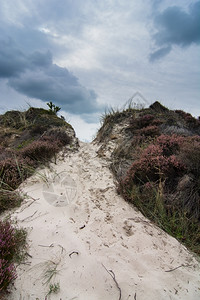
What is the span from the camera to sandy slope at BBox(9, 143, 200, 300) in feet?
8.00

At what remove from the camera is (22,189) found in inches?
193

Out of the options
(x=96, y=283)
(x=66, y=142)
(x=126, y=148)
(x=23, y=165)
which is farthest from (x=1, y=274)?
(x=66, y=142)

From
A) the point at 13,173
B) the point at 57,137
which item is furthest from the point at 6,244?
the point at 57,137

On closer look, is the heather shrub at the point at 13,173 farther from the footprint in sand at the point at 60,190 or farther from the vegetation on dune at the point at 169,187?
the vegetation on dune at the point at 169,187

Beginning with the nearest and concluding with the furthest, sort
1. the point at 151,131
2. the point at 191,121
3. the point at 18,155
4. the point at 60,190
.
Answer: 1. the point at 60,190
2. the point at 18,155
3. the point at 151,131
4. the point at 191,121

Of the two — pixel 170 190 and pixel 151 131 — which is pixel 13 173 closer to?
pixel 170 190

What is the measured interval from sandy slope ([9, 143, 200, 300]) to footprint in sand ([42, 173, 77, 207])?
28 mm

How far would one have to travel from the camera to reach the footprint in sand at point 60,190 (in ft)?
14.9

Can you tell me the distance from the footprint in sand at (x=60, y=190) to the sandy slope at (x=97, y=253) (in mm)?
28

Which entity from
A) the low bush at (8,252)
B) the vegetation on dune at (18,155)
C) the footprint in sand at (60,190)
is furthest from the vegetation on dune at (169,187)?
the vegetation on dune at (18,155)

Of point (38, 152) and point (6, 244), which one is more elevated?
point (38, 152)

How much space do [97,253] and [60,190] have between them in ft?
7.90

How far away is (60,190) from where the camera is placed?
5043 mm

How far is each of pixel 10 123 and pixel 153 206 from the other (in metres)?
10.9
